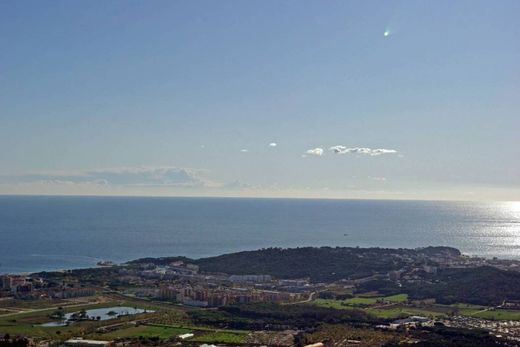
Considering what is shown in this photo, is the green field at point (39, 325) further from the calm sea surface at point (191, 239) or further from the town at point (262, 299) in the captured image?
the calm sea surface at point (191, 239)

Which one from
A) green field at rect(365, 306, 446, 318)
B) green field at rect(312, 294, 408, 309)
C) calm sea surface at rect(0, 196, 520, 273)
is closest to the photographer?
green field at rect(365, 306, 446, 318)

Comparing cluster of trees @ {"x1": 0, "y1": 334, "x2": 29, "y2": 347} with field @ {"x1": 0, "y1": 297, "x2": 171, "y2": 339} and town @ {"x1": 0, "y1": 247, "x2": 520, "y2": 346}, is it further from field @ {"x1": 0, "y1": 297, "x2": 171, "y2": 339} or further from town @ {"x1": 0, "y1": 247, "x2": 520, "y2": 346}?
field @ {"x1": 0, "y1": 297, "x2": 171, "y2": 339}

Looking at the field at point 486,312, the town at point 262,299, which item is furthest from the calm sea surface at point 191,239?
the field at point 486,312

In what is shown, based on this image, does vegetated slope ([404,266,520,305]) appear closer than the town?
No

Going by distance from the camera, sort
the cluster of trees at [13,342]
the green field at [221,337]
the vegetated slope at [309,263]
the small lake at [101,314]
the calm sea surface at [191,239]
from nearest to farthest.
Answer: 1. the cluster of trees at [13,342]
2. the green field at [221,337]
3. the small lake at [101,314]
4. the vegetated slope at [309,263]
5. the calm sea surface at [191,239]

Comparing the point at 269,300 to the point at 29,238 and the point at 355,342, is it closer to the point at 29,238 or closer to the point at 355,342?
the point at 355,342

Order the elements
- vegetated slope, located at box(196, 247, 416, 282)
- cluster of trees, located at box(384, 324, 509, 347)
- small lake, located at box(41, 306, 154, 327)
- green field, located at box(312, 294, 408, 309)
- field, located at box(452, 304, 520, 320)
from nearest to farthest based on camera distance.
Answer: cluster of trees, located at box(384, 324, 509, 347) < small lake, located at box(41, 306, 154, 327) < field, located at box(452, 304, 520, 320) < green field, located at box(312, 294, 408, 309) < vegetated slope, located at box(196, 247, 416, 282)

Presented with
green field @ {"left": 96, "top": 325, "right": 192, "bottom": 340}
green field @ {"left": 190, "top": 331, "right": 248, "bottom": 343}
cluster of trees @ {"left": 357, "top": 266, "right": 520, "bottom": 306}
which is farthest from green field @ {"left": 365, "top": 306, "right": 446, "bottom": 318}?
green field @ {"left": 96, "top": 325, "right": 192, "bottom": 340}

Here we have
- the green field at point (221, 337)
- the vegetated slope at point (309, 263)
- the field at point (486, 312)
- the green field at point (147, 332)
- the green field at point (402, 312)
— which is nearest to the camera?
the green field at point (221, 337)

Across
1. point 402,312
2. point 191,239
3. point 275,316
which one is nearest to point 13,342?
point 275,316
